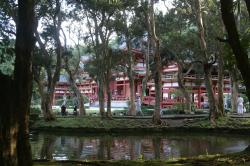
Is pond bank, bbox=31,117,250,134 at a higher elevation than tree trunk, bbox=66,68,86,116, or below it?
below

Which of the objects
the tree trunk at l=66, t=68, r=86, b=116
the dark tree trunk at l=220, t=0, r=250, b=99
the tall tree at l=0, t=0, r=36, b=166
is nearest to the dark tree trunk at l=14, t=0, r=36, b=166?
the tall tree at l=0, t=0, r=36, b=166

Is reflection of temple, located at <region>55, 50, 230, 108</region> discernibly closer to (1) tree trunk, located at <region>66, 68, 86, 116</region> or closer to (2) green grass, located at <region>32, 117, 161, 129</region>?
(1) tree trunk, located at <region>66, 68, 86, 116</region>

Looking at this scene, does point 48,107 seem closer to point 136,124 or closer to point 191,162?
point 136,124

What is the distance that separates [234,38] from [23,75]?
219 inches

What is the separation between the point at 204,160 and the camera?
10141 millimetres

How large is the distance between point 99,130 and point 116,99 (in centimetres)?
3531

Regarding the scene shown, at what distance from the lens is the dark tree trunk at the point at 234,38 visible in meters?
10.4

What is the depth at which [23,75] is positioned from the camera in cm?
764

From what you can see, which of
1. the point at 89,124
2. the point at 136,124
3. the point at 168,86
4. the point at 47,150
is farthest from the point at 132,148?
the point at 168,86

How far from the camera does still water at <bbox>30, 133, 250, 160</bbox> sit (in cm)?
1680

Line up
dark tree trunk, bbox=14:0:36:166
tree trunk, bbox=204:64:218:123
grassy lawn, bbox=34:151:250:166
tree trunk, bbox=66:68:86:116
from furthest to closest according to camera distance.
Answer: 1. tree trunk, bbox=66:68:86:116
2. tree trunk, bbox=204:64:218:123
3. grassy lawn, bbox=34:151:250:166
4. dark tree trunk, bbox=14:0:36:166

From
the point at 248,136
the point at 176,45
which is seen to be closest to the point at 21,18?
the point at 248,136

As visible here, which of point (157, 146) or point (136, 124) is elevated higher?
point (136, 124)

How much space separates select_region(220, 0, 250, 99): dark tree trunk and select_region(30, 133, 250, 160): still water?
610 centimetres
